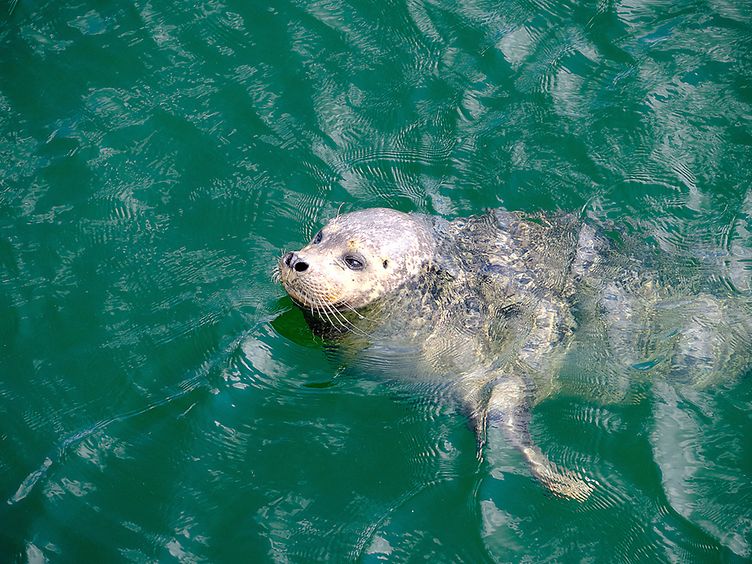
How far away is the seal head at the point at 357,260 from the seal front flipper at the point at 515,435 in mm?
1068

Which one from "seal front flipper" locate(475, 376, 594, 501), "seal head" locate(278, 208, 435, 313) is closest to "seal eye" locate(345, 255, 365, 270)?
"seal head" locate(278, 208, 435, 313)

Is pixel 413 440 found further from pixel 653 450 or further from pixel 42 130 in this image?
pixel 42 130

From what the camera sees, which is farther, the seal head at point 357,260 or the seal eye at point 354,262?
the seal eye at point 354,262

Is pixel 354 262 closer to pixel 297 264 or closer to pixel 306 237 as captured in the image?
pixel 297 264

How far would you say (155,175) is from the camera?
7.06 metres

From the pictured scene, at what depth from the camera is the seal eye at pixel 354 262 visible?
5.57m

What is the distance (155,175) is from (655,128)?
4529 millimetres

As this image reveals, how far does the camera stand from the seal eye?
5.57 meters

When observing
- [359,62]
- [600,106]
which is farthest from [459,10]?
[600,106]

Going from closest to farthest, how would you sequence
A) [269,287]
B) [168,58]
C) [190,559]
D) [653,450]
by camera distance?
[190,559], [653,450], [269,287], [168,58]

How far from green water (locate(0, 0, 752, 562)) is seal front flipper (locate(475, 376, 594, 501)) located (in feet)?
0.30

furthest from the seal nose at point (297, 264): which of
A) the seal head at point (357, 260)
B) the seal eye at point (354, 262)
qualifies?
the seal eye at point (354, 262)

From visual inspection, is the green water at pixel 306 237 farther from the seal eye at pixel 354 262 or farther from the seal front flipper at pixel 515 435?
the seal eye at pixel 354 262

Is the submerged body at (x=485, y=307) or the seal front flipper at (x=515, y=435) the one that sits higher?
the submerged body at (x=485, y=307)
